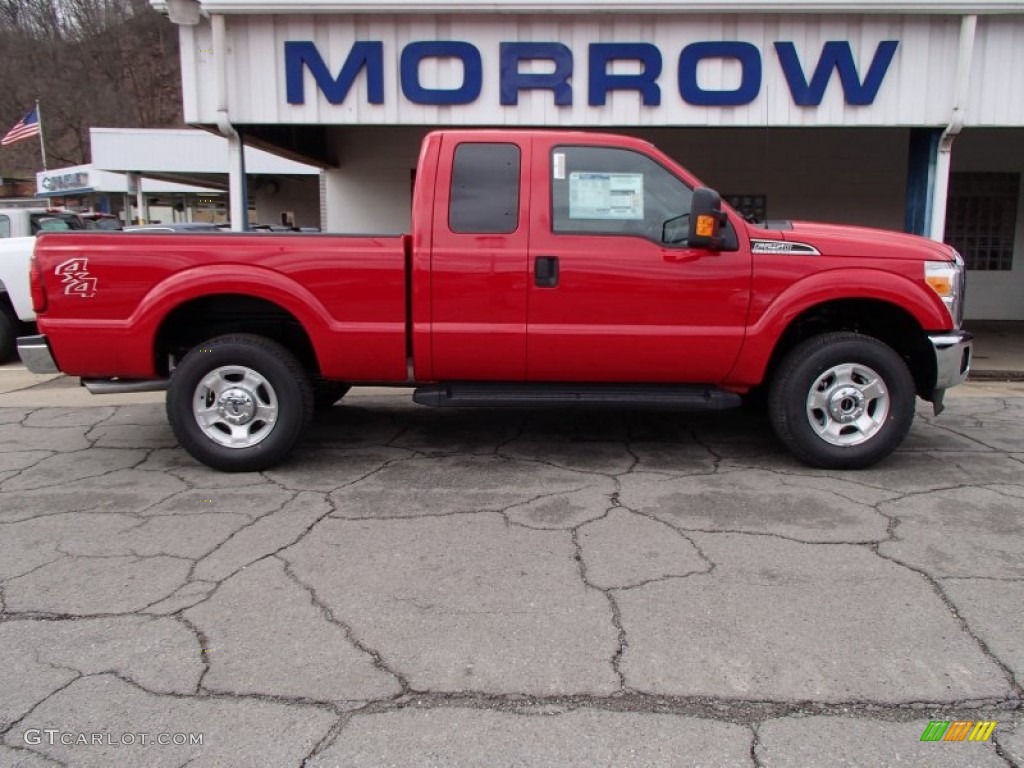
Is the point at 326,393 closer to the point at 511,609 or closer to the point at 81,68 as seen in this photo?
the point at 511,609

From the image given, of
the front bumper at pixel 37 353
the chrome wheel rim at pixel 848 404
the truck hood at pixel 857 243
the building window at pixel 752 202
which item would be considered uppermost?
the building window at pixel 752 202

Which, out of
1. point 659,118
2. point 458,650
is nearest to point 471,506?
point 458,650

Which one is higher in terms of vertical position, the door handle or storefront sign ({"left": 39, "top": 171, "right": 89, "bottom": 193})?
storefront sign ({"left": 39, "top": 171, "right": 89, "bottom": 193})

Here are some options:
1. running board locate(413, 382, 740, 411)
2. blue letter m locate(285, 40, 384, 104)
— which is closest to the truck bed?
running board locate(413, 382, 740, 411)

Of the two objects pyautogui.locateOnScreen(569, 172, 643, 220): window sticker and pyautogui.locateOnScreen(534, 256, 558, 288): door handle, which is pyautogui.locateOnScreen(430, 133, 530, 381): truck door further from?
pyautogui.locateOnScreen(569, 172, 643, 220): window sticker

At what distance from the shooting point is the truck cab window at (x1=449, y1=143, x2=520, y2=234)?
486 centimetres

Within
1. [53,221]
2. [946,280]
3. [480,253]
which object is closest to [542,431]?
[480,253]

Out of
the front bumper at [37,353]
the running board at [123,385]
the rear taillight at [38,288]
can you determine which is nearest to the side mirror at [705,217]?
the running board at [123,385]

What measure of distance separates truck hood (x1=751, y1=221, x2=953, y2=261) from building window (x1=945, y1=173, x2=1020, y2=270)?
29.3 feet

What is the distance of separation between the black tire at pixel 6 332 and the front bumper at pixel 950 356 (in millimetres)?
10119

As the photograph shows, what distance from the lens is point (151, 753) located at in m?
2.44

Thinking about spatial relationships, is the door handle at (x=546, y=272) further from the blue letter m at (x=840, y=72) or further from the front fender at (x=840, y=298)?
the blue letter m at (x=840, y=72)

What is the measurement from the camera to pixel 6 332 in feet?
32.0

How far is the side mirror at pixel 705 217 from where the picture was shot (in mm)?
4555
